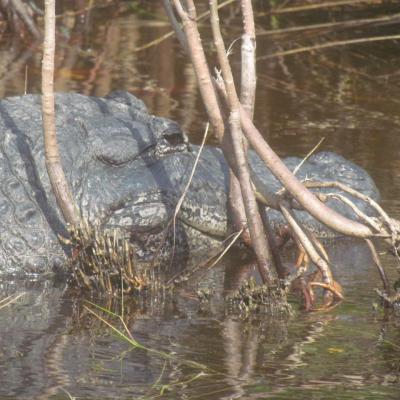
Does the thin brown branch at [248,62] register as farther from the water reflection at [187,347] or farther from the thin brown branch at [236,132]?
the water reflection at [187,347]

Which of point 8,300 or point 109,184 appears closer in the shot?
point 8,300

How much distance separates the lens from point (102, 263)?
232 inches

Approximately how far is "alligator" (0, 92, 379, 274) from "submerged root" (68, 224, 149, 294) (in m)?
0.35

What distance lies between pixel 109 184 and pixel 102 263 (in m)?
0.88

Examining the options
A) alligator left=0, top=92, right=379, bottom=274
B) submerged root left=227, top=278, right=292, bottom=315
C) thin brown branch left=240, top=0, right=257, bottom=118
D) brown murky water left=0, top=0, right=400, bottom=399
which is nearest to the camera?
brown murky water left=0, top=0, right=400, bottom=399

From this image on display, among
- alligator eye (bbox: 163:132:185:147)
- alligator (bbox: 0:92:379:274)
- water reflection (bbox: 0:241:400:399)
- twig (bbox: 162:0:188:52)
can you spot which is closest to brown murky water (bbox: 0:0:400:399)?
water reflection (bbox: 0:241:400:399)

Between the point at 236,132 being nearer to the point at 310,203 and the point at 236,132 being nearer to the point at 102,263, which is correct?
the point at 310,203

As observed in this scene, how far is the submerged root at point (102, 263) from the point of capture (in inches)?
231

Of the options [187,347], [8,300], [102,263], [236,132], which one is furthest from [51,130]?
[187,347]

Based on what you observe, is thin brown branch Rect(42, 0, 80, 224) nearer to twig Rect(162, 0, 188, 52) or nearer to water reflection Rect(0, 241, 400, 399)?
water reflection Rect(0, 241, 400, 399)

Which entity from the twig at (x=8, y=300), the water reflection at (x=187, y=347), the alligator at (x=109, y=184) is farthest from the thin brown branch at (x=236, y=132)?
the twig at (x=8, y=300)

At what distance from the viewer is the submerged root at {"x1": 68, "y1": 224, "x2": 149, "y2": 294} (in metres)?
5.87

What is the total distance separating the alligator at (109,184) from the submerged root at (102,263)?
353 mm

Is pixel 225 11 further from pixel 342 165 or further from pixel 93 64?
pixel 342 165
